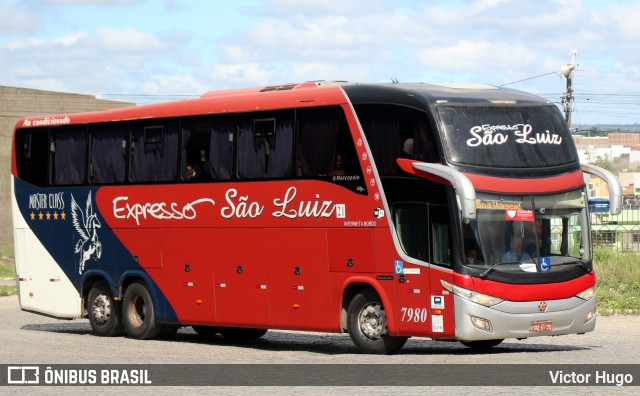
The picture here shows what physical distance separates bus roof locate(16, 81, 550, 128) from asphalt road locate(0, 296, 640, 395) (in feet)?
12.3

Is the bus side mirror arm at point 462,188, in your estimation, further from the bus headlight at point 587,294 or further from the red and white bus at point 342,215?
the bus headlight at point 587,294

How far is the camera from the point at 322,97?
19.8 metres

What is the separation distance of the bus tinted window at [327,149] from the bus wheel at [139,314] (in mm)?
4848

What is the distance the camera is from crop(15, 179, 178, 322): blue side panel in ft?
77.7

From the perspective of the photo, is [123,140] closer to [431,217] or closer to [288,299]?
[288,299]

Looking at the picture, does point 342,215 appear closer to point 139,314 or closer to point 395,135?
→ point 395,135

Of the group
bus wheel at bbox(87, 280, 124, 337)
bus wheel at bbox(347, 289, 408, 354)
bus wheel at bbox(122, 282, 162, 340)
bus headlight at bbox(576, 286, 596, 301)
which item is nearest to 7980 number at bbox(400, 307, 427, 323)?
bus wheel at bbox(347, 289, 408, 354)

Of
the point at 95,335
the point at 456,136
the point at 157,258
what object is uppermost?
the point at 456,136

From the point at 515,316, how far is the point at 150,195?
308 inches

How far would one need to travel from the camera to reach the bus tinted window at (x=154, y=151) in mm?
22438

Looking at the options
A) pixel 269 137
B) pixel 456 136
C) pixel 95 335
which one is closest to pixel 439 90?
pixel 456 136

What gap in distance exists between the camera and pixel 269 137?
20.5 metres

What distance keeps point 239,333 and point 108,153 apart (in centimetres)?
416

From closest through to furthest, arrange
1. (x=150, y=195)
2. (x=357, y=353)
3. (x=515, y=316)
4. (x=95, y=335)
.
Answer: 1. (x=515, y=316)
2. (x=357, y=353)
3. (x=150, y=195)
4. (x=95, y=335)
